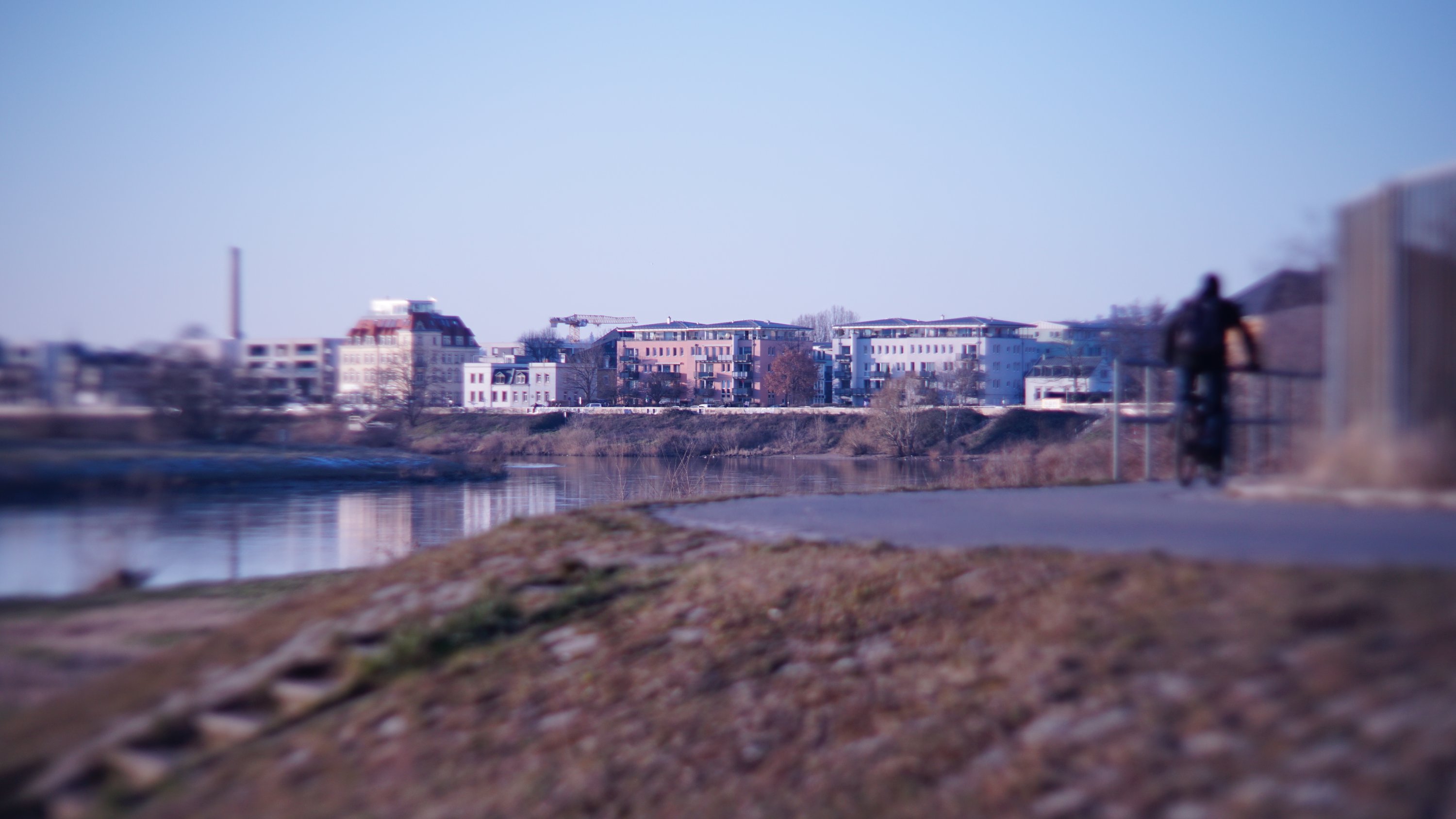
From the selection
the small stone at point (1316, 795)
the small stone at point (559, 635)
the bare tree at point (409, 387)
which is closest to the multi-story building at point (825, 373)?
the bare tree at point (409, 387)

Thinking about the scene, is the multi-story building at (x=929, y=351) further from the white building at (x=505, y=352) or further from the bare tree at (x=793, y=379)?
the white building at (x=505, y=352)

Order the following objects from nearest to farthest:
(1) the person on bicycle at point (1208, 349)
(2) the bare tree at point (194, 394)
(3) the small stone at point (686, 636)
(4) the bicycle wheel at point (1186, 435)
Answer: (3) the small stone at point (686, 636)
(1) the person on bicycle at point (1208, 349)
(2) the bare tree at point (194, 394)
(4) the bicycle wheel at point (1186, 435)

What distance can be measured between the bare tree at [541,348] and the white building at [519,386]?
2614mm

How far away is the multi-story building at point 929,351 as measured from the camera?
119250 mm

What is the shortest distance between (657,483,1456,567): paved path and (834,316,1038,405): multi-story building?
323 feet

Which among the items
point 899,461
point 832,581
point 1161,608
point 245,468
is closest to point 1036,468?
point 245,468

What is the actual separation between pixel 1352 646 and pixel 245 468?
14.1 metres

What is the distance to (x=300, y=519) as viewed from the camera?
22.2 metres

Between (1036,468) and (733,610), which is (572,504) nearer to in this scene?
(1036,468)

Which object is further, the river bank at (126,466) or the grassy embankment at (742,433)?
the grassy embankment at (742,433)

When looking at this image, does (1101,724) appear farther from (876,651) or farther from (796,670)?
(796,670)

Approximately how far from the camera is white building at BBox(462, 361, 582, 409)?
66.8 meters

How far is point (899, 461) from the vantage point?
196ft

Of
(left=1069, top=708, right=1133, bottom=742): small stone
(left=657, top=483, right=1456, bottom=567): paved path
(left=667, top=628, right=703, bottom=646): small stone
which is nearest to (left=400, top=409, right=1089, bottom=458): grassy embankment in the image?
(left=657, top=483, right=1456, bottom=567): paved path
